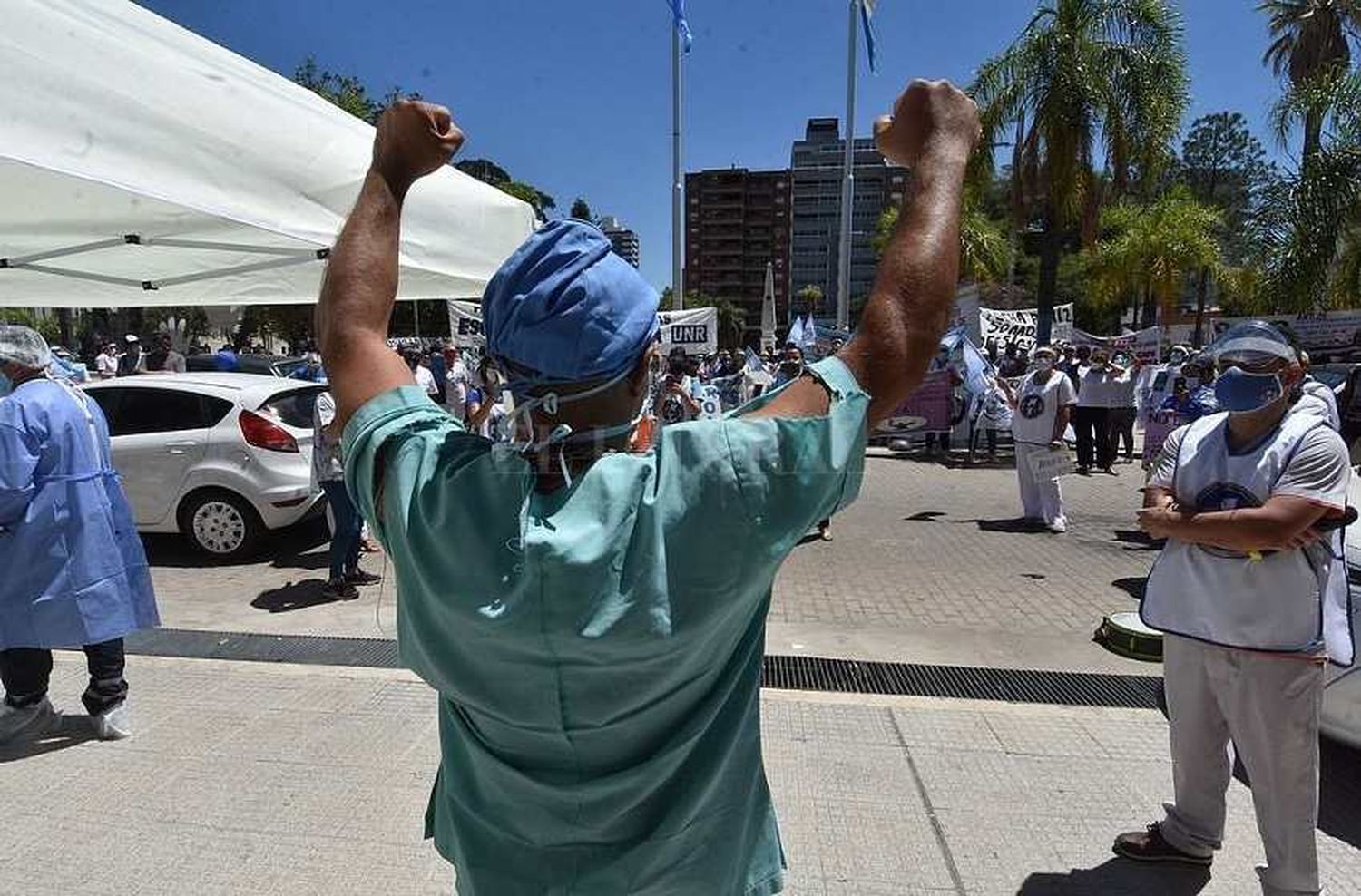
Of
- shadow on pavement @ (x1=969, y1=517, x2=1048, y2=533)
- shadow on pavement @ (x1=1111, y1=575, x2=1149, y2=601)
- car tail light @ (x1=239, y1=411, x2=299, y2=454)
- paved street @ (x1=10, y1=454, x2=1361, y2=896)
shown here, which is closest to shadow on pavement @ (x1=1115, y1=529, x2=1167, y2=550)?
shadow on pavement @ (x1=969, y1=517, x2=1048, y2=533)

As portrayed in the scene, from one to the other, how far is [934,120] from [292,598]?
629cm

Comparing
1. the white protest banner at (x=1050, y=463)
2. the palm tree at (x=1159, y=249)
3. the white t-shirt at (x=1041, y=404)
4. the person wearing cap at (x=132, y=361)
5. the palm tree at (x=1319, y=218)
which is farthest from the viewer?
the palm tree at (x=1159, y=249)

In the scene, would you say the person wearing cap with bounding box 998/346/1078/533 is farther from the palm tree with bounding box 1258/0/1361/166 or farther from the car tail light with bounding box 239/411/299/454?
the palm tree with bounding box 1258/0/1361/166

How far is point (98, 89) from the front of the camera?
1447mm

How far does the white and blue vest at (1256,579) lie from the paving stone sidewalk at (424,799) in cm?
98

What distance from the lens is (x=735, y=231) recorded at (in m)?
130

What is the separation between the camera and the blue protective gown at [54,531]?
3756 millimetres

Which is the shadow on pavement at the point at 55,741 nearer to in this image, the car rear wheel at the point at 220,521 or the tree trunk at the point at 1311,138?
the car rear wheel at the point at 220,521

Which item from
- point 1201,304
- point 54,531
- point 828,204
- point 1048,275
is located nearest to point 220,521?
point 54,531

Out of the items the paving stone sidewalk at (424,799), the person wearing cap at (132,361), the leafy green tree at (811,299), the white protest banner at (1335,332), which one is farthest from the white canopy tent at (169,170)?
the leafy green tree at (811,299)

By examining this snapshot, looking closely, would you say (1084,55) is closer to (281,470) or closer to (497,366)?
(281,470)

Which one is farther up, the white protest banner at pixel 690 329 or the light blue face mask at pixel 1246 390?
the white protest banner at pixel 690 329

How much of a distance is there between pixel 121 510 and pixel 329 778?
1.67 metres

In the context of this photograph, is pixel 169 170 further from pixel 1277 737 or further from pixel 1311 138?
pixel 1311 138
